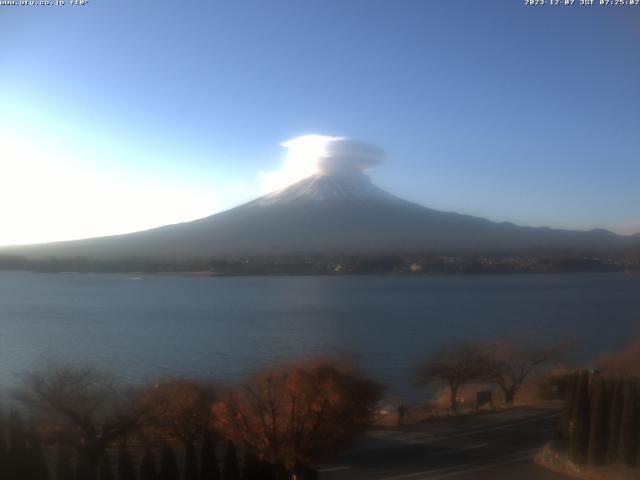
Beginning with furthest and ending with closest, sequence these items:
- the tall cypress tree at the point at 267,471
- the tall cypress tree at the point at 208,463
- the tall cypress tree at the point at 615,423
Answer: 1. the tall cypress tree at the point at 615,423
2. the tall cypress tree at the point at 267,471
3. the tall cypress tree at the point at 208,463

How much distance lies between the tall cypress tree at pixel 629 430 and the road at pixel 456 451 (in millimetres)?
704

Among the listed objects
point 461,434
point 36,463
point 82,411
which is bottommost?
point 461,434

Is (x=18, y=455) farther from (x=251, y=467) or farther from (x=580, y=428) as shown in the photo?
(x=580, y=428)

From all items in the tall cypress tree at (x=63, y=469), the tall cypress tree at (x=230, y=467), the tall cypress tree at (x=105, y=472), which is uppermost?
the tall cypress tree at (x=63, y=469)

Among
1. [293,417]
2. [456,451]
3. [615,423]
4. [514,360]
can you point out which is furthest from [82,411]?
[514,360]

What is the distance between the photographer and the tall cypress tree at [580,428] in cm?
675

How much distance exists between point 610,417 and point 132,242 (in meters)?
24.1

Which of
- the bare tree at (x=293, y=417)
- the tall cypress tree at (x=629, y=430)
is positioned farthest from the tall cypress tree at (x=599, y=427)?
the bare tree at (x=293, y=417)

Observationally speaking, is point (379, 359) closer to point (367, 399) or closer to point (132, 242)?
point (367, 399)

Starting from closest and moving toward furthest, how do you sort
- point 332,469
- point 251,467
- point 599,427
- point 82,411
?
point 251,467
point 82,411
point 599,427
point 332,469

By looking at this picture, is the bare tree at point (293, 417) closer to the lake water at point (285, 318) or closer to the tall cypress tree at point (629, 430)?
the tall cypress tree at point (629, 430)

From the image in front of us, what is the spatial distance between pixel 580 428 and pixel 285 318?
33.5ft

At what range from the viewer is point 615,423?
650 cm

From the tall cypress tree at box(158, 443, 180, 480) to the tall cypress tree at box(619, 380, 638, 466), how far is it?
444 centimetres
